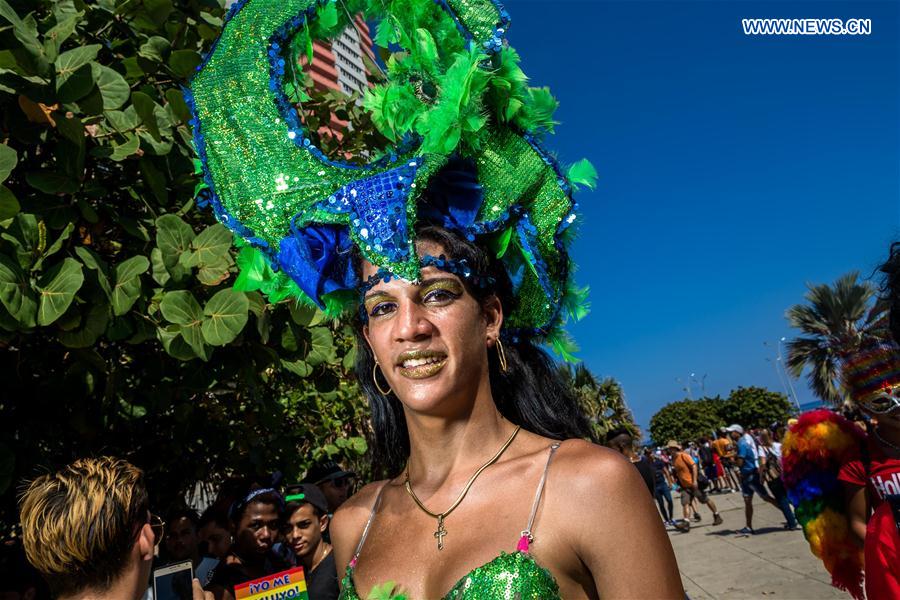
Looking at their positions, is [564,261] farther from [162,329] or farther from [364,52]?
[364,52]

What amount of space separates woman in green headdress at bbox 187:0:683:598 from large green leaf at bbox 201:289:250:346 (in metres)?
0.15

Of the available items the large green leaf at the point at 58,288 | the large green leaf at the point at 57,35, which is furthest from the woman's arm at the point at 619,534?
the large green leaf at the point at 57,35

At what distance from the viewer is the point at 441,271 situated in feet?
6.33

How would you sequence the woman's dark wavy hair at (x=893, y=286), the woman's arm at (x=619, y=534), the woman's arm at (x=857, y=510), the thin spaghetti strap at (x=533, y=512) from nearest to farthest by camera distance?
the woman's arm at (x=619, y=534) < the thin spaghetti strap at (x=533, y=512) < the woman's dark wavy hair at (x=893, y=286) < the woman's arm at (x=857, y=510)

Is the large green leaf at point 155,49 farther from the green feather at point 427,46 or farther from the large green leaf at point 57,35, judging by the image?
the green feather at point 427,46

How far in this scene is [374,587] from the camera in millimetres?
1846

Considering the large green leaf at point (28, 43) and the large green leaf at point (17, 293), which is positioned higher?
the large green leaf at point (28, 43)

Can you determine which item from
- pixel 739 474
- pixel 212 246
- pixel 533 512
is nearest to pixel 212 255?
pixel 212 246

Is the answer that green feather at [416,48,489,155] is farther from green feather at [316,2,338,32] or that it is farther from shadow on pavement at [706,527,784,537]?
shadow on pavement at [706,527,784,537]

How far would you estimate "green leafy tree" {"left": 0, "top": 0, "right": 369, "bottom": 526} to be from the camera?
2346 millimetres

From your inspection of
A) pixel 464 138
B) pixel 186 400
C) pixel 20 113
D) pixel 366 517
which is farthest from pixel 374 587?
pixel 186 400

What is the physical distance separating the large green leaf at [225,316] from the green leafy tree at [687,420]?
5032 centimetres

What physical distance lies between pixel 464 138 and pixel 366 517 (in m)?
1.24

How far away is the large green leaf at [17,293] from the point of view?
2.15 metres
